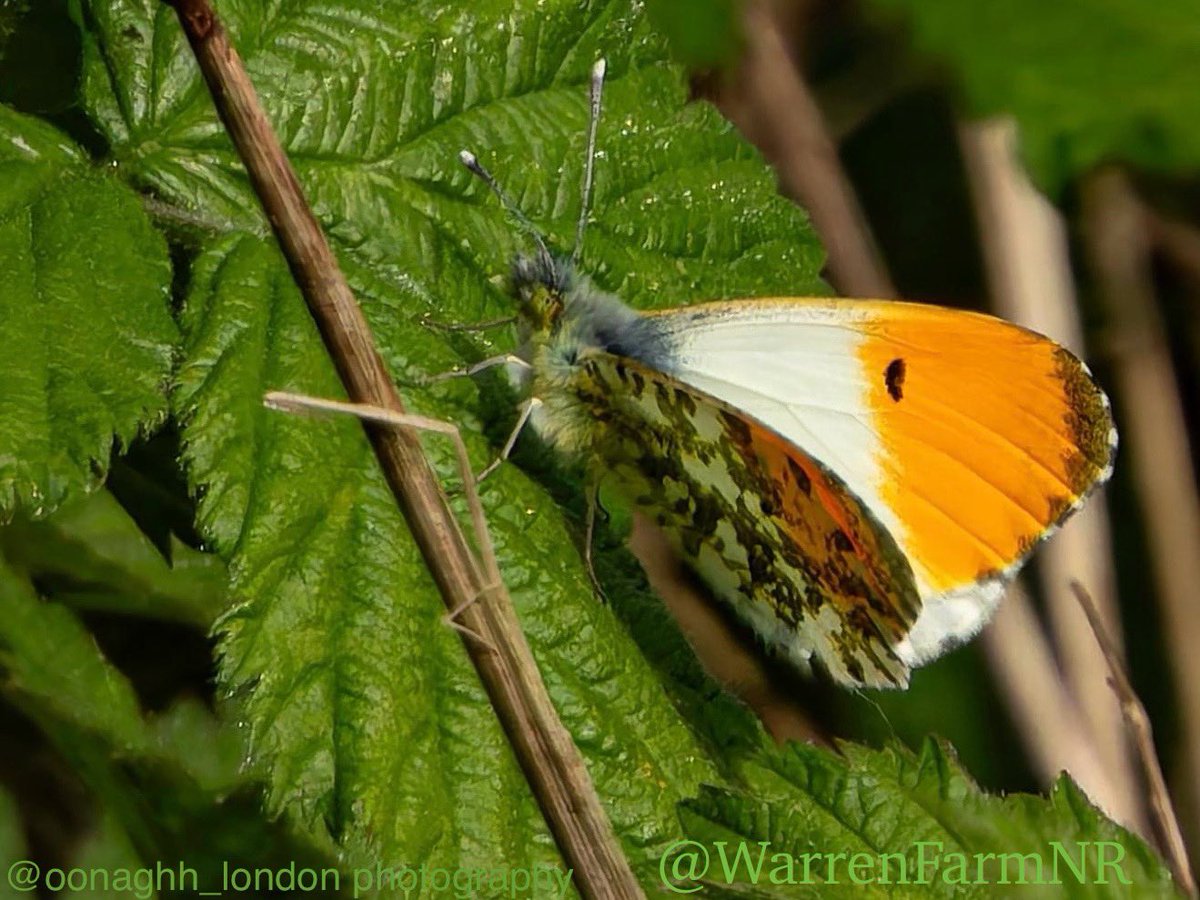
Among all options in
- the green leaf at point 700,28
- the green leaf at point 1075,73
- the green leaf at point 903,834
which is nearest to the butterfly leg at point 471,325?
the green leaf at point 903,834

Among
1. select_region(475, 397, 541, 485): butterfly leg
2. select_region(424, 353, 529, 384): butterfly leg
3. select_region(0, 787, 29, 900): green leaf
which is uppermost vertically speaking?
select_region(424, 353, 529, 384): butterfly leg

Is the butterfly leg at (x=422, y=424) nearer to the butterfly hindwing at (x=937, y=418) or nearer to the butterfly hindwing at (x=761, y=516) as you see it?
the butterfly hindwing at (x=761, y=516)

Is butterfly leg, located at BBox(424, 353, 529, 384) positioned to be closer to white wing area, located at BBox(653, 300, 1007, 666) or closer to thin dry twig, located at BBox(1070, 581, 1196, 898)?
white wing area, located at BBox(653, 300, 1007, 666)

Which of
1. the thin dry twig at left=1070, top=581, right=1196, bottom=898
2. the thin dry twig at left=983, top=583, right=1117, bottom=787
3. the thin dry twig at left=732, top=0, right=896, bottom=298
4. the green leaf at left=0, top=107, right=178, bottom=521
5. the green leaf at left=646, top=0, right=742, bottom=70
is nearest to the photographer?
the green leaf at left=0, top=107, right=178, bottom=521

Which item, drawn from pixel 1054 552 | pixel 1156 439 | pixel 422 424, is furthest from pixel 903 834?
pixel 1156 439

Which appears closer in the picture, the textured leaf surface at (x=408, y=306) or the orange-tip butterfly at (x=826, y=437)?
the textured leaf surface at (x=408, y=306)

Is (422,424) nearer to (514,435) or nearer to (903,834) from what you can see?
(514,435)

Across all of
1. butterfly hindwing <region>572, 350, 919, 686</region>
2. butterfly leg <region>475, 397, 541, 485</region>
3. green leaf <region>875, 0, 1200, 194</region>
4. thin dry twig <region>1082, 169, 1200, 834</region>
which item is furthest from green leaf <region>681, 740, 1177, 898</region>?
thin dry twig <region>1082, 169, 1200, 834</region>
